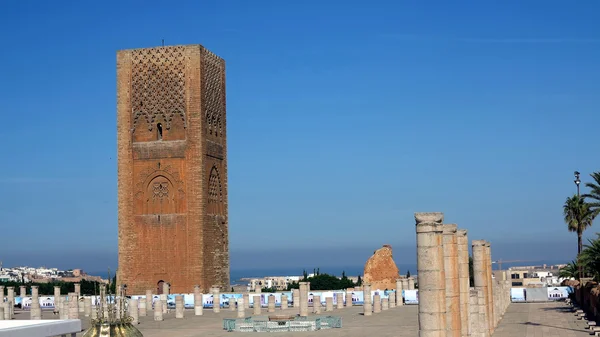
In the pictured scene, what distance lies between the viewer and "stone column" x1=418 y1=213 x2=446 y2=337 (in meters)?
14.8

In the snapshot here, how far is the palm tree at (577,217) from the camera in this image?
42.8 m

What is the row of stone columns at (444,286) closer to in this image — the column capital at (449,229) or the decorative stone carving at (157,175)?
the column capital at (449,229)

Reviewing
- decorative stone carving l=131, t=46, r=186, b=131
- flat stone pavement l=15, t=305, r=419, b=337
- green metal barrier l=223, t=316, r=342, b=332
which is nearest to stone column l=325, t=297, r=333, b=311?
flat stone pavement l=15, t=305, r=419, b=337

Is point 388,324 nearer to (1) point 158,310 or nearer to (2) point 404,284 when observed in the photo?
(1) point 158,310

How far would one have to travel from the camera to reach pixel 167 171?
42156mm

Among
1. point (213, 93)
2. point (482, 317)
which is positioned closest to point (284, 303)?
point (213, 93)

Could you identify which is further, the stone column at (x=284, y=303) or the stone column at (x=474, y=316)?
the stone column at (x=284, y=303)

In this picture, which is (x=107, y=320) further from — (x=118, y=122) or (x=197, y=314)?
(x=118, y=122)

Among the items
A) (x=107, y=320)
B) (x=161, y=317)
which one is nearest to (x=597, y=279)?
(x=161, y=317)

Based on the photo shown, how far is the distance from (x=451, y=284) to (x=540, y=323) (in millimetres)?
11114

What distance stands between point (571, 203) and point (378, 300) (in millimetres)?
13920

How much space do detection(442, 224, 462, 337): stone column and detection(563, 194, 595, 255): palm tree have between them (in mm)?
26130

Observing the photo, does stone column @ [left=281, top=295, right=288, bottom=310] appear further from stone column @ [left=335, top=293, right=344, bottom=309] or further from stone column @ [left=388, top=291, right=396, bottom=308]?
stone column @ [left=388, top=291, right=396, bottom=308]

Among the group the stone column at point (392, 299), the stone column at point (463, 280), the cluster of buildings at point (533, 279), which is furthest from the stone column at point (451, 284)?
the cluster of buildings at point (533, 279)
